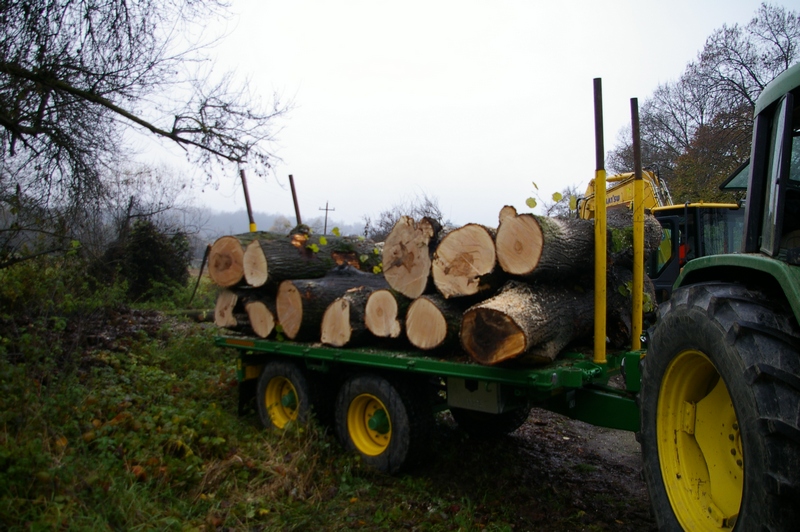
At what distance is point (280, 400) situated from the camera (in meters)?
6.44

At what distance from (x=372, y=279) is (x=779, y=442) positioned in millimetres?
4697

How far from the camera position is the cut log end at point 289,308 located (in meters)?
5.85

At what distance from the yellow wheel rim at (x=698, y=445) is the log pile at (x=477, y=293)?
1.03 m

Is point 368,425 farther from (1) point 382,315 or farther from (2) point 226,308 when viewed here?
(2) point 226,308

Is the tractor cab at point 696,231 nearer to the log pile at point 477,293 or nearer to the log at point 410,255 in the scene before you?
the log pile at point 477,293

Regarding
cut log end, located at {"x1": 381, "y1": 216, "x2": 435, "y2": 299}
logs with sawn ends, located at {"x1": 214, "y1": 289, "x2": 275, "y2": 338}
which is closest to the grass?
logs with sawn ends, located at {"x1": 214, "y1": 289, "x2": 275, "y2": 338}

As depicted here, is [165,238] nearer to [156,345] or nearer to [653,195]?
[156,345]

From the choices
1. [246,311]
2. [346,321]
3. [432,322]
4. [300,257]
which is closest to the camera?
[432,322]

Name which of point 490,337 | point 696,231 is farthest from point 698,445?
point 696,231

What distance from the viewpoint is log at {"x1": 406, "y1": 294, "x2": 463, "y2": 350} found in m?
4.55

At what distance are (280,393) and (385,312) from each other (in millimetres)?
2067

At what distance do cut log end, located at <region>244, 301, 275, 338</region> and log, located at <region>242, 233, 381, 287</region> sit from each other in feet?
0.82

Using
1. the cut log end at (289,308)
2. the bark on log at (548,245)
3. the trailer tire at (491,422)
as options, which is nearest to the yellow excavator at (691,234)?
the trailer tire at (491,422)

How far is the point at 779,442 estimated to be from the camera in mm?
2072
